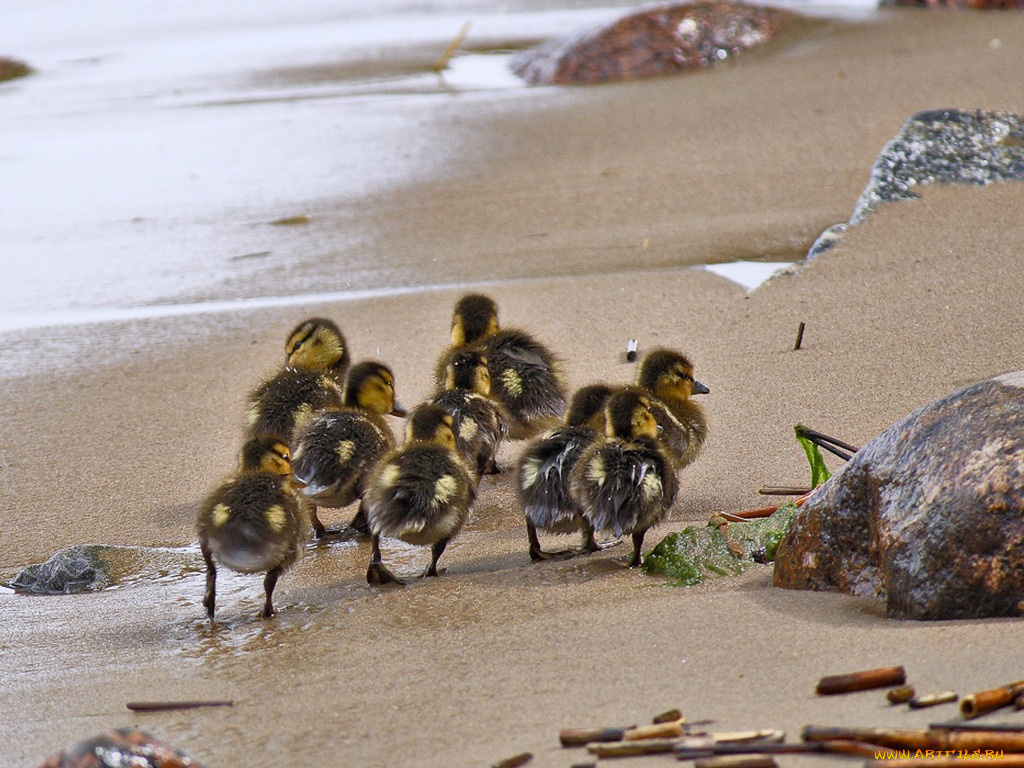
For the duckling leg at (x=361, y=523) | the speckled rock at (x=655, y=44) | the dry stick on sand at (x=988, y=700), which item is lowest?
the duckling leg at (x=361, y=523)

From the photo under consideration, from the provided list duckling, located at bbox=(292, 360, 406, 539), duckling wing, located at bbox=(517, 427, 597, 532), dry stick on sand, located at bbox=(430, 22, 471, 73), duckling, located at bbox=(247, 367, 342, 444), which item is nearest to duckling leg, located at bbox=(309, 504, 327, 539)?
duckling, located at bbox=(292, 360, 406, 539)

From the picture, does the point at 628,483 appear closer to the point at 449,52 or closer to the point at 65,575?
the point at 65,575

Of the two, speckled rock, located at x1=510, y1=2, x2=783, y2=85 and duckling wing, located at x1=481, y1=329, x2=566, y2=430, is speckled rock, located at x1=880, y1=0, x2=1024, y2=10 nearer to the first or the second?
speckled rock, located at x1=510, y1=2, x2=783, y2=85

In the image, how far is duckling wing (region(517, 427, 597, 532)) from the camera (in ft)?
16.5

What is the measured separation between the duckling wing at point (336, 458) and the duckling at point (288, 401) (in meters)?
0.36

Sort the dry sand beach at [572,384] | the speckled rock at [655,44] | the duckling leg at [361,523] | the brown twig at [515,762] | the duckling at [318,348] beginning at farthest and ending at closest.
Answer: the speckled rock at [655,44] → the duckling at [318,348] → the duckling leg at [361,523] → the dry sand beach at [572,384] → the brown twig at [515,762]

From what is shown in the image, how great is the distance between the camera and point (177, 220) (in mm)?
10164

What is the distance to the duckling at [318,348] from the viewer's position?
22.2 ft

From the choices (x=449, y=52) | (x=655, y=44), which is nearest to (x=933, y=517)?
(x=655, y=44)

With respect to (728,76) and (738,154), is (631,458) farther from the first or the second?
(728,76)

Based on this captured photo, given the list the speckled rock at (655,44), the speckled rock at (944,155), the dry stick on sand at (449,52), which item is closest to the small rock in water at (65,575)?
the speckled rock at (944,155)

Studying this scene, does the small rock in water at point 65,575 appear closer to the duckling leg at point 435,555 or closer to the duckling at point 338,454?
the duckling at point 338,454

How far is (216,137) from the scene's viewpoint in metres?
12.6

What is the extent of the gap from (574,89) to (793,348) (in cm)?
713
